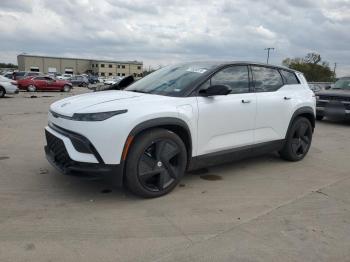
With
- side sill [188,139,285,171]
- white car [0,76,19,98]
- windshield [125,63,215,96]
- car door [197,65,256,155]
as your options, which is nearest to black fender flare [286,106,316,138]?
side sill [188,139,285,171]

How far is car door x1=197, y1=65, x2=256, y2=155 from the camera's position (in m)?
4.66

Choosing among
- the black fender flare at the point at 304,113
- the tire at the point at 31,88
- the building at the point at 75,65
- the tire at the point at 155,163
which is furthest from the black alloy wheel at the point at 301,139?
the building at the point at 75,65

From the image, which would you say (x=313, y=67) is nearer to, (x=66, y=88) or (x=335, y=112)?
(x=66, y=88)

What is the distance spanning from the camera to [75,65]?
118812 millimetres

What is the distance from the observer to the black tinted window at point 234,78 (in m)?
4.95

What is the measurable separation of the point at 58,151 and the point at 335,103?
992cm

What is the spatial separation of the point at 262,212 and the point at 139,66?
12330cm

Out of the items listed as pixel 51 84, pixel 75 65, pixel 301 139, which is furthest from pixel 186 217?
pixel 75 65

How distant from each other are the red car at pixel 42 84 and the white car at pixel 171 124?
25996 mm

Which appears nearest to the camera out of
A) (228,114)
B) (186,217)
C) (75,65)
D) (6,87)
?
(186,217)

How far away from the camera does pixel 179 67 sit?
535cm

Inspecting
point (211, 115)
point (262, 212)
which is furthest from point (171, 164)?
point (262, 212)

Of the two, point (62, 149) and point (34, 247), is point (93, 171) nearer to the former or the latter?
point (62, 149)

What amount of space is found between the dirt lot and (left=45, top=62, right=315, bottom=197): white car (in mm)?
372
